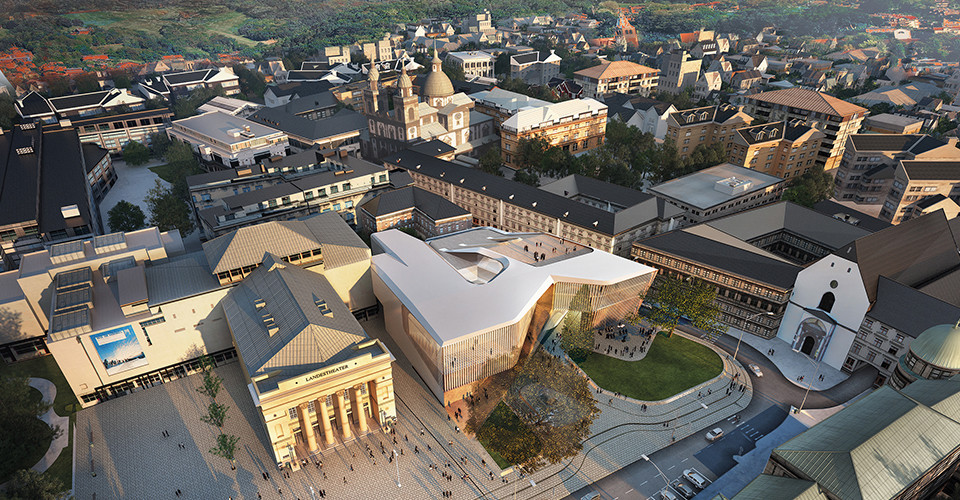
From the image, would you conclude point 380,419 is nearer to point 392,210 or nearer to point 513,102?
point 392,210

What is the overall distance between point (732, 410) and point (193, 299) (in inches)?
2961

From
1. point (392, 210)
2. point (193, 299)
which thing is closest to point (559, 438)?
point (193, 299)

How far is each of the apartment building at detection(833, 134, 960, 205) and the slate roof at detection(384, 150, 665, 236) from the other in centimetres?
6449

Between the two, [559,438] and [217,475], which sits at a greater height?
[559,438]

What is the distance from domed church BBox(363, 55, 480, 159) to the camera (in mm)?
134000

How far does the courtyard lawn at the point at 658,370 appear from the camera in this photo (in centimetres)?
6888

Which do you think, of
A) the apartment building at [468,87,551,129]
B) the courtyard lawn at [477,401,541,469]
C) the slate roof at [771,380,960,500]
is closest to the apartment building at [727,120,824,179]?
the apartment building at [468,87,551,129]

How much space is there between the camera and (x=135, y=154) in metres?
145

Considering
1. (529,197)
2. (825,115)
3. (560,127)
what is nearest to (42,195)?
(529,197)

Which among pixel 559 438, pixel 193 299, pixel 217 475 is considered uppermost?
pixel 193 299

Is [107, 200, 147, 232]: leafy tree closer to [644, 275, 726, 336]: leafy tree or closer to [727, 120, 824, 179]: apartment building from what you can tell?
[644, 275, 726, 336]: leafy tree

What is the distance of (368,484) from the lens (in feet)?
186

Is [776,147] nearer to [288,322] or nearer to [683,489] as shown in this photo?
[683,489]

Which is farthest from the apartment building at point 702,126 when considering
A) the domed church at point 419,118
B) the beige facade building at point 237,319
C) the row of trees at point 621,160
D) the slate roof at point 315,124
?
the beige facade building at point 237,319
